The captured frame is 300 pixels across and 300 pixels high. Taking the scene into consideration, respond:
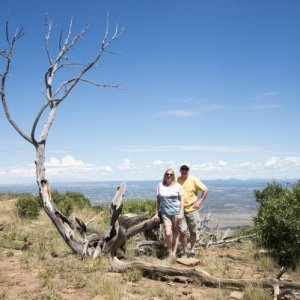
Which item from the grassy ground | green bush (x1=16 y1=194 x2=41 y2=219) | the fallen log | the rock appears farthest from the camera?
green bush (x1=16 y1=194 x2=41 y2=219)

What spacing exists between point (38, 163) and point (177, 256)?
14.0 ft

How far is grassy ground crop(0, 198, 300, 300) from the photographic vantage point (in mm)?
7051

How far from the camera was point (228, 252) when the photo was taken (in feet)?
36.7

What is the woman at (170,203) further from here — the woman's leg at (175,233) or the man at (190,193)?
the man at (190,193)

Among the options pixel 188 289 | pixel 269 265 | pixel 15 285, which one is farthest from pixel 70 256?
pixel 269 265

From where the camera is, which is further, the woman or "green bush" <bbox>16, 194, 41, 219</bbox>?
"green bush" <bbox>16, 194, 41, 219</bbox>

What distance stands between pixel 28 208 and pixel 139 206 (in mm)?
4957

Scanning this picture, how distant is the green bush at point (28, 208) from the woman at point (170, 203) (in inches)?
416

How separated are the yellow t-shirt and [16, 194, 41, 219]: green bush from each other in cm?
1074

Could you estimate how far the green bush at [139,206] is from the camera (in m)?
17.7

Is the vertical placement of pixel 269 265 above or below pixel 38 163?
below

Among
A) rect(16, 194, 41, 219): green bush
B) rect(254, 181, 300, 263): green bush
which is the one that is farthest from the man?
rect(16, 194, 41, 219): green bush

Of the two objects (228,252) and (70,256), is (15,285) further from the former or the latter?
(228,252)

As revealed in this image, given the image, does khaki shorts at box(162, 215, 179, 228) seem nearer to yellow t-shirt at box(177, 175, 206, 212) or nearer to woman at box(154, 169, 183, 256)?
woman at box(154, 169, 183, 256)
